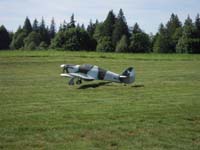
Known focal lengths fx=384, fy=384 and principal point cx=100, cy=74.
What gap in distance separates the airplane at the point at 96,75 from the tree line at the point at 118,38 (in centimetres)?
5384

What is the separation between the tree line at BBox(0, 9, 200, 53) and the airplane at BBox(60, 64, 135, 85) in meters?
53.8

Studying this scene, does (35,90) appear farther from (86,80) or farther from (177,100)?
(177,100)

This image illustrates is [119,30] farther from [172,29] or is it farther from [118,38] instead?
[172,29]

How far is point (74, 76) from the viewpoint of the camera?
20.0m

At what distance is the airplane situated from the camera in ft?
63.8

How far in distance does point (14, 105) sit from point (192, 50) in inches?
2537

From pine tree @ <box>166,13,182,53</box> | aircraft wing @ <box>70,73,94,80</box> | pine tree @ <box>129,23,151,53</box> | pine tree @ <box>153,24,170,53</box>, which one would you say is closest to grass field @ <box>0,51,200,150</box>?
aircraft wing @ <box>70,73,94,80</box>

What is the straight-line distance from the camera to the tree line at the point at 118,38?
74.9 m

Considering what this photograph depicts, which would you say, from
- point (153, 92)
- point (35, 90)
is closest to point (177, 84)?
point (153, 92)

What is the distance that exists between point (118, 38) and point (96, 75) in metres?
62.2

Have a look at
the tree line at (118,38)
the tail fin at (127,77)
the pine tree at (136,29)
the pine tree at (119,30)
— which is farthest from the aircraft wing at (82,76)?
the pine tree at (136,29)

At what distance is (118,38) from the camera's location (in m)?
81.3

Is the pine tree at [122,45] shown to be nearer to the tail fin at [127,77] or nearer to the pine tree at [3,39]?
the pine tree at [3,39]

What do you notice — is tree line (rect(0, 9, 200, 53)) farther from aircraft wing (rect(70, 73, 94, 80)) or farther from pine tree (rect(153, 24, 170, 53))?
aircraft wing (rect(70, 73, 94, 80))
